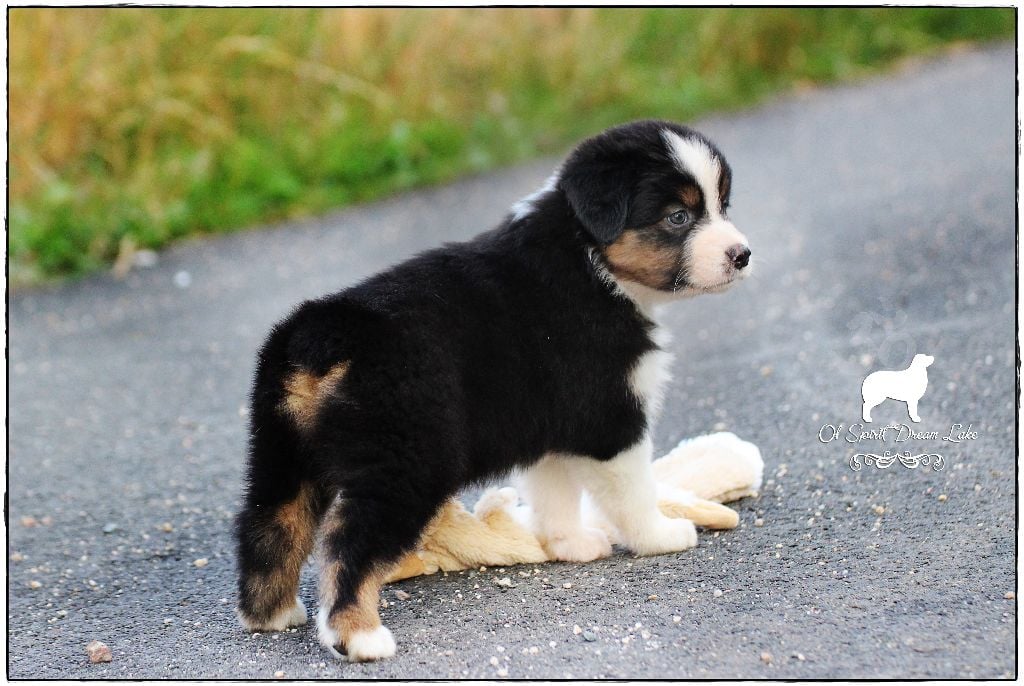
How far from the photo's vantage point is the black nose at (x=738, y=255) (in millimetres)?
4234

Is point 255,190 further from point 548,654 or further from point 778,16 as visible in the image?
point 548,654

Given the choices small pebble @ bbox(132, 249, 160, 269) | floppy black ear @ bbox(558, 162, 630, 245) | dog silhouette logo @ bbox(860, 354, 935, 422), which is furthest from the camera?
small pebble @ bbox(132, 249, 160, 269)

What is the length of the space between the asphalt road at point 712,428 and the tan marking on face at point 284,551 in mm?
132

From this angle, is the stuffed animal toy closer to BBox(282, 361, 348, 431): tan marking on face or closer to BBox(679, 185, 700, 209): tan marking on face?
BBox(282, 361, 348, 431): tan marking on face

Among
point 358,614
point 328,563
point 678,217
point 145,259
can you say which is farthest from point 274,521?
point 145,259

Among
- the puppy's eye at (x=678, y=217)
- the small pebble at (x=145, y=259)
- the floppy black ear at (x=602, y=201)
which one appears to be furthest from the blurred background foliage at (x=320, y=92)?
the puppy's eye at (x=678, y=217)

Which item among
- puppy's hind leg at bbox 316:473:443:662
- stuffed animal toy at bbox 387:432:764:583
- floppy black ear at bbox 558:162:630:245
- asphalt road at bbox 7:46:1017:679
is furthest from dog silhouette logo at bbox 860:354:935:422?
puppy's hind leg at bbox 316:473:443:662

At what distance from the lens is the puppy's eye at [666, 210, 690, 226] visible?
426 centimetres

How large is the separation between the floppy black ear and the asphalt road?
2.41 feet

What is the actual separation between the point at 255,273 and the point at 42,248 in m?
1.52

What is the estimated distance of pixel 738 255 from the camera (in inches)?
167

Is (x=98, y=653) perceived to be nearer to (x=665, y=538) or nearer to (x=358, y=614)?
(x=358, y=614)

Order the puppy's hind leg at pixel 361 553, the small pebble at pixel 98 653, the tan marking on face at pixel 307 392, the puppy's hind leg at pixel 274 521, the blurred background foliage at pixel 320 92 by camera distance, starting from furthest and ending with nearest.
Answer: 1. the blurred background foliage at pixel 320 92
2. the small pebble at pixel 98 653
3. the puppy's hind leg at pixel 274 521
4. the tan marking on face at pixel 307 392
5. the puppy's hind leg at pixel 361 553

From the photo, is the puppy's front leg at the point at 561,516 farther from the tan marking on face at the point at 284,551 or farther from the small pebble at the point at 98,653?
the small pebble at the point at 98,653
